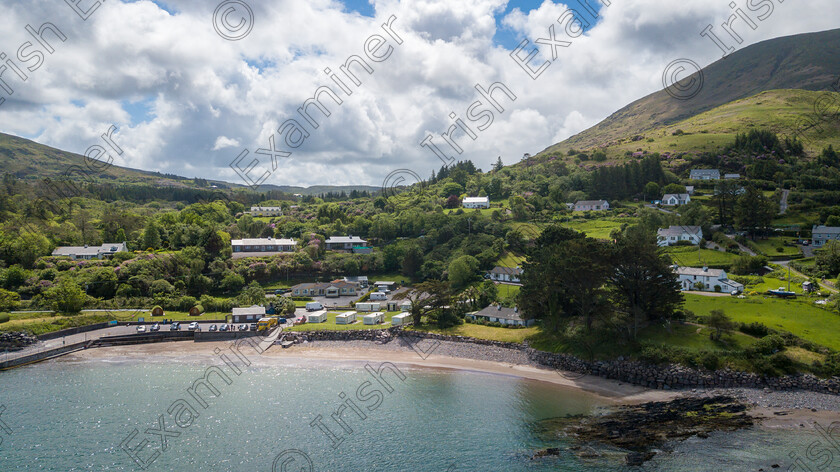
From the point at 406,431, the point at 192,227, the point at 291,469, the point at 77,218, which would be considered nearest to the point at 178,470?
the point at 291,469

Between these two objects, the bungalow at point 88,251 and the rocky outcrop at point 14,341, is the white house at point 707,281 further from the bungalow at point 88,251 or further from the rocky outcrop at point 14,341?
the bungalow at point 88,251

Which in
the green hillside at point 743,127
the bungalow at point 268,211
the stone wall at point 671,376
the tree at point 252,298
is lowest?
the stone wall at point 671,376

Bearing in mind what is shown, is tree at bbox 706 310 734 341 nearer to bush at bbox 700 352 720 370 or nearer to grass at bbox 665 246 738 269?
bush at bbox 700 352 720 370

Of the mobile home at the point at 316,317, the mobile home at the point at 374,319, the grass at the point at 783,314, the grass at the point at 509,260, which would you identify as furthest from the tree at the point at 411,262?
the grass at the point at 783,314

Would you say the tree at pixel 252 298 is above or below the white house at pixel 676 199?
below

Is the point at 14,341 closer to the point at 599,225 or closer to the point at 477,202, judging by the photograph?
the point at 599,225

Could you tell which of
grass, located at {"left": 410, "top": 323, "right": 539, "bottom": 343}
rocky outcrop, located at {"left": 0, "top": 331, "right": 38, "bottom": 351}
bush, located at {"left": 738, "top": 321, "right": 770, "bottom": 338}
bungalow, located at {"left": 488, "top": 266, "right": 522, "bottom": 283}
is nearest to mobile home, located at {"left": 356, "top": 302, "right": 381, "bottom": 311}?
grass, located at {"left": 410, "top": 323, "right": 539, "bottom": 343}
